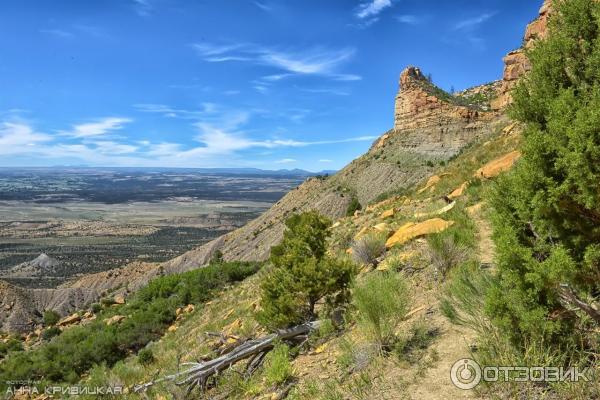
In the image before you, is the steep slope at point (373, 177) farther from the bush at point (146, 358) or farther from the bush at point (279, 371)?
the bush at point (279, 371)

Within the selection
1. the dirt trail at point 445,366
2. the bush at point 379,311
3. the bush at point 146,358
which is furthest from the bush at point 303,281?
the bush at point 146,358

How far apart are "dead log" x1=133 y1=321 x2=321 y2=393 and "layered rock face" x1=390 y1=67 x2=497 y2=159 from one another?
39.4 metres

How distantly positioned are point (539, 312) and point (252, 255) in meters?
37.1

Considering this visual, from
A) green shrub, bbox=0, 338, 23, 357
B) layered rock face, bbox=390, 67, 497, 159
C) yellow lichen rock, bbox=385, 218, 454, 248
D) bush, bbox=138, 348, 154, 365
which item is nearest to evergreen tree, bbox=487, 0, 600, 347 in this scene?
yellow lichen rock, bbox=385, 218, 454, 248

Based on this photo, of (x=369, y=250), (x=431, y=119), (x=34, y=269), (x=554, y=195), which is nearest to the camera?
(x=554, y=195)

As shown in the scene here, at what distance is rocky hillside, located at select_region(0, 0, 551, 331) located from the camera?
41.2 metres

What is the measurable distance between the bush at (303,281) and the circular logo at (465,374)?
3.63 m

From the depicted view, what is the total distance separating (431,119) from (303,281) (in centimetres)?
4421

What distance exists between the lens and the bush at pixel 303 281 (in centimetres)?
823

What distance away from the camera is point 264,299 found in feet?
28.6

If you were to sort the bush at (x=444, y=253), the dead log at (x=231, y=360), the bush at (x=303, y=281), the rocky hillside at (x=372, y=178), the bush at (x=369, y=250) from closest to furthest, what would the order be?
the dead log at (x=231, y=360), the bush at (x=444, y=253), the bush at (x=303, y=281), the bush at (x=369, y=250), the rocky hillside at (x=372, y=178)

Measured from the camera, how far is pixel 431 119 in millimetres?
48000

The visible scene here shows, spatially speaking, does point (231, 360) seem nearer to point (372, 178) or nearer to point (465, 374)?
point (465, 374)

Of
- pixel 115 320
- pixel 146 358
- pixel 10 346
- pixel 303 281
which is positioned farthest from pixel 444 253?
pixel 10 346
